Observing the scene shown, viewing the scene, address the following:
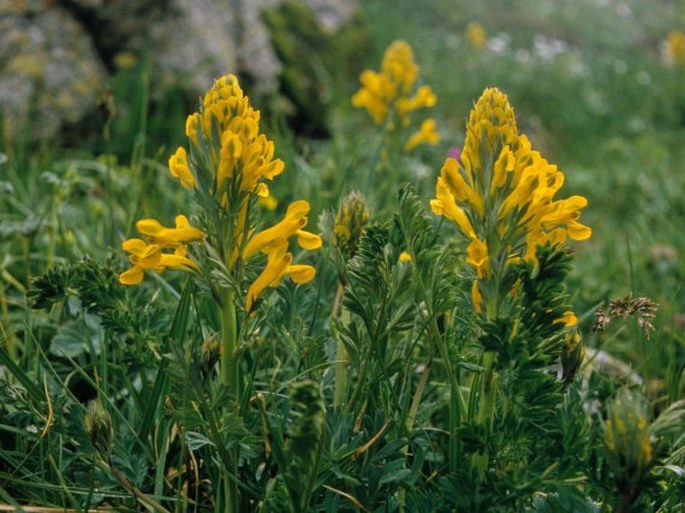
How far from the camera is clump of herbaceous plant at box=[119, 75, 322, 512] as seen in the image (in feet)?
3.89

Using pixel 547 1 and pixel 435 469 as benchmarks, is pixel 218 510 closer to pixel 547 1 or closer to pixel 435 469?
pixel 435 469

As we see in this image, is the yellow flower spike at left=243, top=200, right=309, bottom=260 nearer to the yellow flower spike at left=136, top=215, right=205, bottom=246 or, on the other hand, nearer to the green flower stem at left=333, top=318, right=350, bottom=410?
the yellow flower spike at left=136, top=215, right=205, bottom=246

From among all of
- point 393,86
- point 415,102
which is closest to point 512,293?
point 415,102

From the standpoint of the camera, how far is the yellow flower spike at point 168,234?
120cm

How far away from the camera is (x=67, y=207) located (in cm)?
264

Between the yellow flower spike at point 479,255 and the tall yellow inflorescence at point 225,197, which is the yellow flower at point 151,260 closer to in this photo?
the tall yellow inflorescence at point 225,197

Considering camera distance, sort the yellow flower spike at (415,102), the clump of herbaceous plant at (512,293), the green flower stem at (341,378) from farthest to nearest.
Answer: the yellow flower spike at (415,102), the green flower stem at (341,378), the clump of herbaceous plant at (512,293)

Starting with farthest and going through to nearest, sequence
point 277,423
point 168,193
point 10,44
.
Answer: point 10,44 < point 168,193 < point 277,423

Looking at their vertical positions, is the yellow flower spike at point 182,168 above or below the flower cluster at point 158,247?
above

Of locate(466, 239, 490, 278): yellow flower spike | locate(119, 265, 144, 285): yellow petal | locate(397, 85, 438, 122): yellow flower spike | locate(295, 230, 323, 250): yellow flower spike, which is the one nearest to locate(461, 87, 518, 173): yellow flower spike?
locate(466, 239, 490, 278): yellow flower spike

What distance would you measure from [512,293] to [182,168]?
1.99ft

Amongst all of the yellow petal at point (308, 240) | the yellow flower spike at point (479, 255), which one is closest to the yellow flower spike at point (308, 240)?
the yellow petal at point (308, 240)

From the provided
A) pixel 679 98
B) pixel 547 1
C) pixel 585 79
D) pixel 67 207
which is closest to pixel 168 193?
pixel 67 207

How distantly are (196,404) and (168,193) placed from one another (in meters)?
1.76
